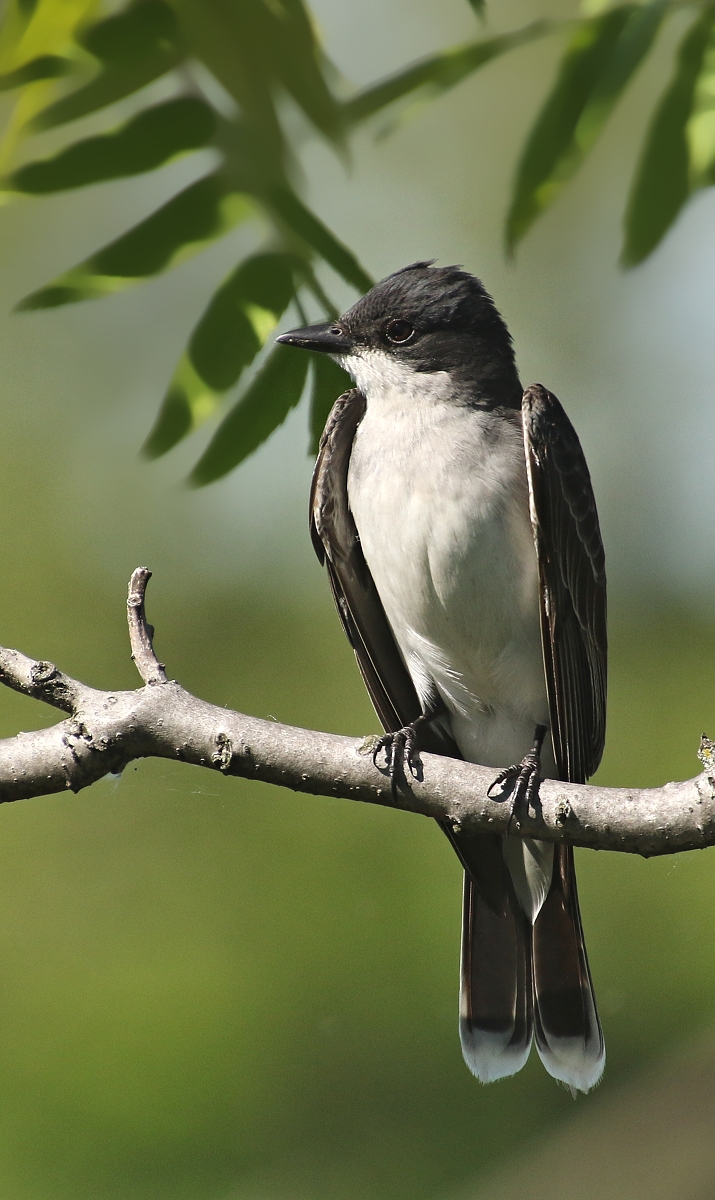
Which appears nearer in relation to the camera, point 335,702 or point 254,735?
point 254,735

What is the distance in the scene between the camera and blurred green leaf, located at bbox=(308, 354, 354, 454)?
3264 millimetres

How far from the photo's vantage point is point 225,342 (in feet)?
8.33

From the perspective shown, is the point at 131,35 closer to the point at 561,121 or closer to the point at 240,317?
the point at 240,317

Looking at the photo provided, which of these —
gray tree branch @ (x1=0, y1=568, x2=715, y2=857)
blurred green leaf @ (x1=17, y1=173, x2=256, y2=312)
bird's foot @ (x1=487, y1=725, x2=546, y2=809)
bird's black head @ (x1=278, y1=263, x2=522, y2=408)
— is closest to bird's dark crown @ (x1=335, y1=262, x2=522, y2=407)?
bird's black head @ (x1=278, y1=263, x2=522, y2=408)

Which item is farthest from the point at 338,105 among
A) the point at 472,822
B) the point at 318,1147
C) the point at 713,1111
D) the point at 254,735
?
the point at 318,1147

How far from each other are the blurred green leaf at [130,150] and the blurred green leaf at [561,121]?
33.2 inches

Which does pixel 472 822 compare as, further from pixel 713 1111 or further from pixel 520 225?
pixel 713 1111

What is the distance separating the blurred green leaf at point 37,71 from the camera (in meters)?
2.50

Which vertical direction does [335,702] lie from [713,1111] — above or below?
above

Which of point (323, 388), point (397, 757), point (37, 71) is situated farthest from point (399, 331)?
point (397, 757)

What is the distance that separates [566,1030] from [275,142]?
3175mm

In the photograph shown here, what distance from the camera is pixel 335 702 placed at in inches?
231

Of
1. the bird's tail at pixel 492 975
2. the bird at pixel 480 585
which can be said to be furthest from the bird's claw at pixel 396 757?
the bird's tail at pixel 492 975

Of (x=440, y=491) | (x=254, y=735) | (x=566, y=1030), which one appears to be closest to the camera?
(x=254, y=735)
